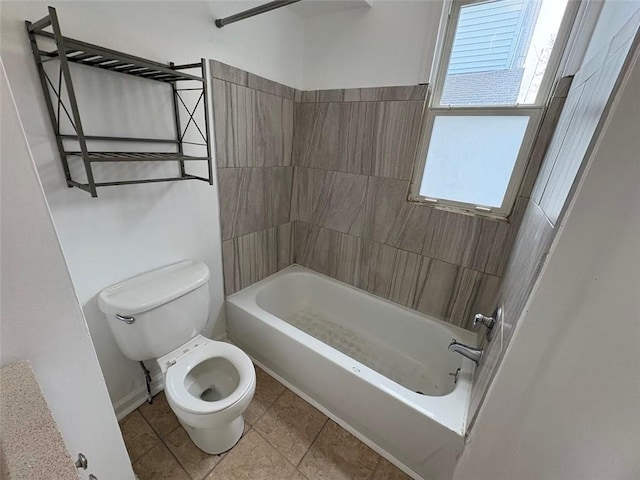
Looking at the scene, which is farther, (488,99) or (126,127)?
(488,99)

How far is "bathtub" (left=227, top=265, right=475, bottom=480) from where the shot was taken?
119cm

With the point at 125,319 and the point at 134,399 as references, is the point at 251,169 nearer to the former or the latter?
the point at 125,319

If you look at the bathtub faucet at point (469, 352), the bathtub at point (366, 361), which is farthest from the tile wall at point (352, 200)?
the bathtub faucet at point (469, 352)

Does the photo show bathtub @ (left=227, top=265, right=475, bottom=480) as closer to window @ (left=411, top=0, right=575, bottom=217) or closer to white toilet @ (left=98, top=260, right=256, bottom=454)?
white toilet @ (left=98, top=260, right=256, bottom=454)

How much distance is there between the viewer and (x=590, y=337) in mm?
606

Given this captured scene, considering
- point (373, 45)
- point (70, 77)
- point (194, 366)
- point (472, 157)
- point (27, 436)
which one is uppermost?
point (373, 45)

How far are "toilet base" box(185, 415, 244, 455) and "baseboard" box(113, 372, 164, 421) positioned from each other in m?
0.37

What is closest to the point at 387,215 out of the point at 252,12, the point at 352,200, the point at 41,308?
the point at 352,200

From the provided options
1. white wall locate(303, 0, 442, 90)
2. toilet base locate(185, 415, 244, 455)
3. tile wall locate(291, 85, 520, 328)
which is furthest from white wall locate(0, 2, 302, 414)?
tile wall locate(291, 85, 520, 328)

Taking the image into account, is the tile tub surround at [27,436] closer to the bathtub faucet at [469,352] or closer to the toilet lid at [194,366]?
the toilet lid at [194,366]

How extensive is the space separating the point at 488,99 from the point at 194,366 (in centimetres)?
205

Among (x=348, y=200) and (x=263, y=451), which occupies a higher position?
(x=348, y=200)

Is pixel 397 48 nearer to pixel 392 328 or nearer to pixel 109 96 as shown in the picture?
pixel 109 96

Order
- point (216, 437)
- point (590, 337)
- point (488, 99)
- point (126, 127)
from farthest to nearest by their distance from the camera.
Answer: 1. point (488, 99)
2. point (216, 437)
3. point (126, 127)
4. point (590, 337)
